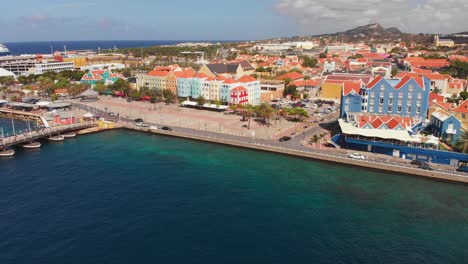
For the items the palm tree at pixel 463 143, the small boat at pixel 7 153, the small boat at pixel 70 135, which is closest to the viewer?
the palm tree at pixel 463 143

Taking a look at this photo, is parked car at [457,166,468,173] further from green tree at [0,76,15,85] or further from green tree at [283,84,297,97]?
green tree at [0,76,15,85]

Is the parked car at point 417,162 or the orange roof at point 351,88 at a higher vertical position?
the orange roof at point 351,88

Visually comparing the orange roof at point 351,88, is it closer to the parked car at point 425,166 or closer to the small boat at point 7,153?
the parked car at point 425,166

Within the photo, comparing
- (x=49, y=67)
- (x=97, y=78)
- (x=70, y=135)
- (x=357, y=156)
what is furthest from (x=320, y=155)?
(x=49, y=67)

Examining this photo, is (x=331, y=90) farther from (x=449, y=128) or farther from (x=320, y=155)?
(x=320, y=155)

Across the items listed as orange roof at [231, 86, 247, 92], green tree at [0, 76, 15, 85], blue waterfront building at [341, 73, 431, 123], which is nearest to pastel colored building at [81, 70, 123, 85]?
green tree at [0, 76, 15, 85]

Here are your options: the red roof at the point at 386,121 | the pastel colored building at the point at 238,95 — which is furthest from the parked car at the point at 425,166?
the pastel colored building at the point at 238,95

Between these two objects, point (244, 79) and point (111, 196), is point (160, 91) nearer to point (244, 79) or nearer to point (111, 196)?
point (244, 79)
